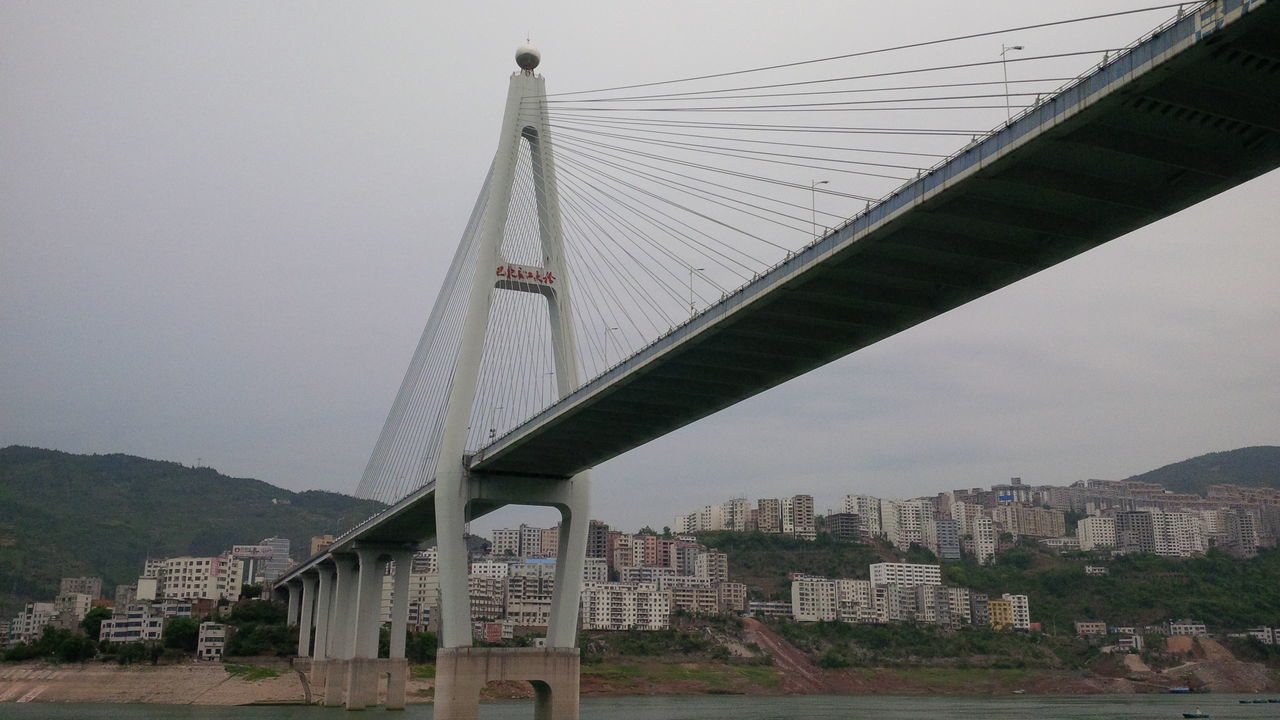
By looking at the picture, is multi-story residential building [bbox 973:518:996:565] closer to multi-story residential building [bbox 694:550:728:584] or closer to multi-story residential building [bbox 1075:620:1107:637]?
multi-story residential building [bbox 694:550:728:584]

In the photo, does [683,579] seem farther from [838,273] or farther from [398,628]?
[838,273]

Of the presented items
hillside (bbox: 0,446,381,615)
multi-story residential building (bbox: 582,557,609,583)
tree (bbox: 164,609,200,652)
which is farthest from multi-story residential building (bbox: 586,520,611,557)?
tree (bbox: 164,609,200,652)

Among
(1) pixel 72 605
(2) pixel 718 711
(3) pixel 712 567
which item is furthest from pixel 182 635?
(3) pixel 712 567

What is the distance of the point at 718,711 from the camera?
6500 centimetres

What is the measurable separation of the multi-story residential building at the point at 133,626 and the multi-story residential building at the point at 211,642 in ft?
30.6

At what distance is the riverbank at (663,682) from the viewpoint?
227ft

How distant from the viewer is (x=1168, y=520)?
653ft

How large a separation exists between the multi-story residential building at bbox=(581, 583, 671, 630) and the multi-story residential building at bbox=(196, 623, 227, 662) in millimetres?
51694

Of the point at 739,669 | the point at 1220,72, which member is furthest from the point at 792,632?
the point at 1220,72

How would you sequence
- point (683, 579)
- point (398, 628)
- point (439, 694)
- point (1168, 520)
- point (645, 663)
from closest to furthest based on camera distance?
point (439, 694) → point (398, 628) → point (645, 663) → point (683, 579) → point (1168, 520)

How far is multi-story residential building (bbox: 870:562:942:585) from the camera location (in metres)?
152

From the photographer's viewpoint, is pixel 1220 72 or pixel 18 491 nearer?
pixel 1220 72

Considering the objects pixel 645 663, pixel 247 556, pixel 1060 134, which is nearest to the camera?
pixel 1060 134

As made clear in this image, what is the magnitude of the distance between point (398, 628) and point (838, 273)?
4382cm
